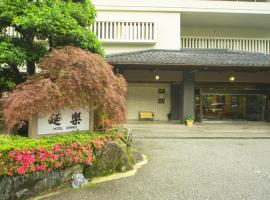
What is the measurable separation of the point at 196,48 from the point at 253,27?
5411mm

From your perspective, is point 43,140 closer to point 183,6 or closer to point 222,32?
point 183,6

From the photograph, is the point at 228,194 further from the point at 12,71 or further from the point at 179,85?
the point at 179,85

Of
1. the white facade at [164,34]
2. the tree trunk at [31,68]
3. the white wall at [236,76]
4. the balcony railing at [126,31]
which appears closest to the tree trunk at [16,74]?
the tree trunk at [31,68]

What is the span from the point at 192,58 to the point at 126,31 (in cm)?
440

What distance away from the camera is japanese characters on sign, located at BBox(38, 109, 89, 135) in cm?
596

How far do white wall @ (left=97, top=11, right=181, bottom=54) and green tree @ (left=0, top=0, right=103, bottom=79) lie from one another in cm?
940

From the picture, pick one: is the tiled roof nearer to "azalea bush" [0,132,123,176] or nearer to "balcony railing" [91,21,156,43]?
"balcony railing" [91,21,156,43]

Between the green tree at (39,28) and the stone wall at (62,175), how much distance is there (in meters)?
2.74

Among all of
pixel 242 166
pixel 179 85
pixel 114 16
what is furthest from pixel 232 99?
pixel 242 166

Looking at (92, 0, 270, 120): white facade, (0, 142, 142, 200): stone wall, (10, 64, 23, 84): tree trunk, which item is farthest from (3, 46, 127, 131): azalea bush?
(92, 0, 270, 120): white facade

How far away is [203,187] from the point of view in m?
5.63

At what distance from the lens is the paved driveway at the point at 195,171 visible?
5258 mm

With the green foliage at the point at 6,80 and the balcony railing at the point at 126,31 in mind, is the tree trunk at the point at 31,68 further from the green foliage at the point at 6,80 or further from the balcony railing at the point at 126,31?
the balcony railing at the point at 126,31

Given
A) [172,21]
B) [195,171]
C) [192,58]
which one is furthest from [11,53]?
[172,21]
